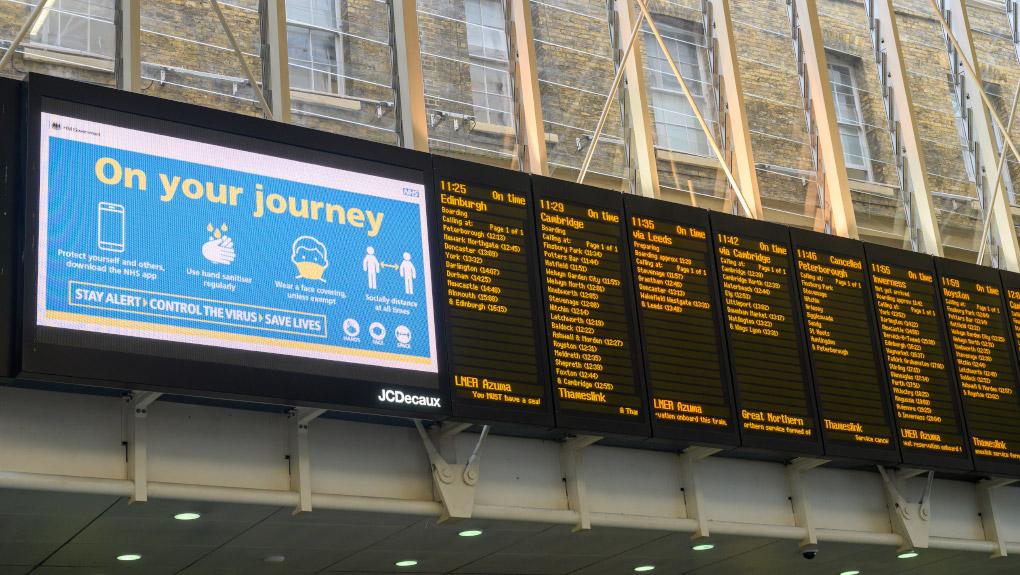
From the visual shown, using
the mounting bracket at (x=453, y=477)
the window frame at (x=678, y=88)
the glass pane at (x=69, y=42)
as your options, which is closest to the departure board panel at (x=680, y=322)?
the mounting bracket at (x=453, y=477)

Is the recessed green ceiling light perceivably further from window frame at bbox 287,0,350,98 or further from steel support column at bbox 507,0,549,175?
steel support column at bbox 507,0,549,175

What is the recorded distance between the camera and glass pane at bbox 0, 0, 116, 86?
9.49 m

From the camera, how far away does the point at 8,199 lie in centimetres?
732

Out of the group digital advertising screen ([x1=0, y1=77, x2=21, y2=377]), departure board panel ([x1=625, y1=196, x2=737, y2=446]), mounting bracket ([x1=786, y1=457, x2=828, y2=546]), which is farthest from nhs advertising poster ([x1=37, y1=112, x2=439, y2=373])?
mounting bracket ([x1=786, y1=457, x2=828, y2=546])

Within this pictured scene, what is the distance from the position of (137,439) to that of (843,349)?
5500 millimetres

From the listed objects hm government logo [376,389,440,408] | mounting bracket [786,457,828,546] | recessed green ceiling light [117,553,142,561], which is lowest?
recessed green ceiling light [117,553,142,561]

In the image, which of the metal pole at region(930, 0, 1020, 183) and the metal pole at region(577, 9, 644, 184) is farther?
the metal pole at region(930, 0, 1020, 183)

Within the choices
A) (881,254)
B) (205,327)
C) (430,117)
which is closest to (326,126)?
(430,117)

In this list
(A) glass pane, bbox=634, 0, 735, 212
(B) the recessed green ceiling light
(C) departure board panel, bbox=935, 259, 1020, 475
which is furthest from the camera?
(A) glass pane, bbox=634, 0, 735, 212

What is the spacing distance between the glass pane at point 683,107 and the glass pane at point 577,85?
472mm

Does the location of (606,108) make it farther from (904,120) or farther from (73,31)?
(73,31)

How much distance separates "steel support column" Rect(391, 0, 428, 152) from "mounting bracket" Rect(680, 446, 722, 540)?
296 centimetres

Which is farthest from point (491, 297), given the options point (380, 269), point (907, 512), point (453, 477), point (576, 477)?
point (907, 512)

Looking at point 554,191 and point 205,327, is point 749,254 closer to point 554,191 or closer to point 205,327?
point 554,191
